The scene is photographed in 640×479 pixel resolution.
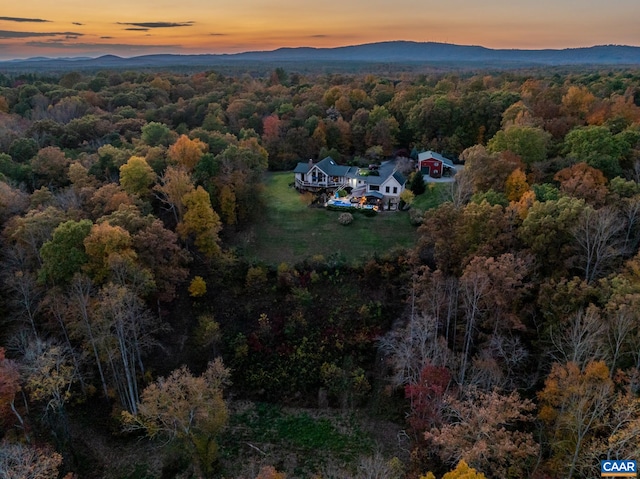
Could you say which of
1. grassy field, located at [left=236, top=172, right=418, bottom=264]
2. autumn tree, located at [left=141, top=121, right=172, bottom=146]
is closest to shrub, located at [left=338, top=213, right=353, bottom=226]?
grassy field, located at [left=236, top=172, right=418, bottom=264]

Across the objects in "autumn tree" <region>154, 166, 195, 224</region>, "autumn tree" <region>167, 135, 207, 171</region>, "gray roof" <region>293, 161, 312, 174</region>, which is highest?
"autumn tree" <region>167, 135, 207, 171</region>

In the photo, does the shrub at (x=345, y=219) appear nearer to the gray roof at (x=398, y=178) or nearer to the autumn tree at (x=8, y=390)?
the gray roof at (x=398, y=178)

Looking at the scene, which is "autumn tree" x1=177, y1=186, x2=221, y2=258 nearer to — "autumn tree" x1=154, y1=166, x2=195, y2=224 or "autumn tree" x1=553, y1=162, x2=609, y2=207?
"autumn tree" x1=154, y1=166, x2=195, y2=224

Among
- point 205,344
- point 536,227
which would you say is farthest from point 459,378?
point 205,344

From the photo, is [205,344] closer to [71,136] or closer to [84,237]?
[84,237]

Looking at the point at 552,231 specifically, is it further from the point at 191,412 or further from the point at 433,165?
the point at 433,165

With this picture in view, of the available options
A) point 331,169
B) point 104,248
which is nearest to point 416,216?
point 331,169
